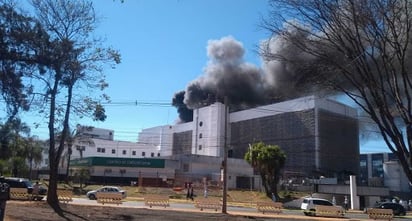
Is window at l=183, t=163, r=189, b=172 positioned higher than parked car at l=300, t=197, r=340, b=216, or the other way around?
window at l=183, t=163, r=189, b=172

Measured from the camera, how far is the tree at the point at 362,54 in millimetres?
12859

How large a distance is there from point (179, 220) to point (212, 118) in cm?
8991

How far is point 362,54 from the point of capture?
13.6 metres

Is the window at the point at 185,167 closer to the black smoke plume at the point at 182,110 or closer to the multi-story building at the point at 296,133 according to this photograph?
the multi-story building at the point at 296,133

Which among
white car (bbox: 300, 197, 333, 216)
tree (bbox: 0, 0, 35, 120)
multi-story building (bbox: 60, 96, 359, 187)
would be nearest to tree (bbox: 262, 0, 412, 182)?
A: tree (bbox: 0, 0, 35, 120)

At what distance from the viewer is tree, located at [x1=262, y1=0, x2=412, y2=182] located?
1286 cm

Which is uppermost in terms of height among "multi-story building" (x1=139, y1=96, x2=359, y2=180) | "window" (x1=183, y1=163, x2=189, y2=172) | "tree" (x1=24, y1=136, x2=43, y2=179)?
"multi-story building" (x1=139, y1=96, x2=359, y2=180)

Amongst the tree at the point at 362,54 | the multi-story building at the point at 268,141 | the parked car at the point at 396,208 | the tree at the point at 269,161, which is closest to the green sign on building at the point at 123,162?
the multi-story building at the point at 268,141

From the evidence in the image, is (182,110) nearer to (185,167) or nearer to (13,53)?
(185,167)

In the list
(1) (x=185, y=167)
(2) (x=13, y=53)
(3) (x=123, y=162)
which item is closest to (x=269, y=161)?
(3) (x=123, y=162)

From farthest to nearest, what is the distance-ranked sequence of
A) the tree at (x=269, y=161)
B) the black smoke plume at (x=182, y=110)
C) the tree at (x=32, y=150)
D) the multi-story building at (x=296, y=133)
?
the black smoke plume at (x=182, y=110)
the multi-story building at (x=296, y=133)
the tree at (x=32, y=150)
the tree at (x=269, y=161)

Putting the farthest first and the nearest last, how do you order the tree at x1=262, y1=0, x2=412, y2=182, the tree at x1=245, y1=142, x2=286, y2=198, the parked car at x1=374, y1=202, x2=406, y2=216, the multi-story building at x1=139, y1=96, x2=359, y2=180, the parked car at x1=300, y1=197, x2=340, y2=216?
the multi-story building at x1=139, y1=96, x2=359, y2=180 < the tree at x1=245, y1=142, x2=286, y2=198 < the parked car at x1=374, y1=202, x2=406, y2=216 < the parked car at x1=300, y1=197, x2=340, y2=216 < the tree at x1=262, y1=0, x2=412, y2=182

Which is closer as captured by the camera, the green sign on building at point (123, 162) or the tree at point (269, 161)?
the tree at point (269, 161)

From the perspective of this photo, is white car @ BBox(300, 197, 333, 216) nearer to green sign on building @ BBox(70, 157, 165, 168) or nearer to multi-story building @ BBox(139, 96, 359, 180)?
multi-story building @ BBox(139, 96, 359, 180)
